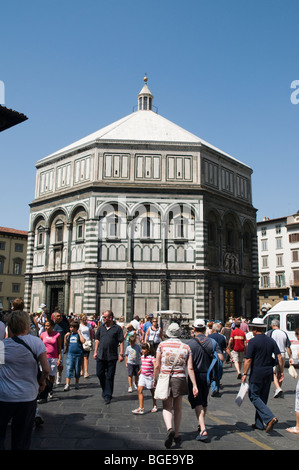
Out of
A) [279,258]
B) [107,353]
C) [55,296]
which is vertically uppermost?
[279,258]

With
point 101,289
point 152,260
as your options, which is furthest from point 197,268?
point 101,289

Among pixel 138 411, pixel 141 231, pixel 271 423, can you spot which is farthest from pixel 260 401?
pixel 141 231

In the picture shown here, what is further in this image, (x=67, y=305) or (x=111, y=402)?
(x=67, y=305)

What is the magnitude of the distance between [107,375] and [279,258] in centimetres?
4882

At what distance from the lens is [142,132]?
32344mm

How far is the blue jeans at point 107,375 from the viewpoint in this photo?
28.4ft

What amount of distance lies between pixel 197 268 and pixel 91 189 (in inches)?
349

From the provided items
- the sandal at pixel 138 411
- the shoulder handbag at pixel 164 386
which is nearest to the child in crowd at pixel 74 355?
the sandal at pixel 138 411

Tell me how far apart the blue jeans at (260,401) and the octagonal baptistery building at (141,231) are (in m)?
21.5

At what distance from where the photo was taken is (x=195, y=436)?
20.4 feet

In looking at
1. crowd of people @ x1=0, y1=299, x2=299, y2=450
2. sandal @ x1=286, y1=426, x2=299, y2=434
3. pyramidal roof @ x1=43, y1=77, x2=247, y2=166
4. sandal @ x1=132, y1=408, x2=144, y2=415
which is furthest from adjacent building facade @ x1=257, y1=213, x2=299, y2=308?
sandal @ x1=286, y1=426, x2=299, y2=434

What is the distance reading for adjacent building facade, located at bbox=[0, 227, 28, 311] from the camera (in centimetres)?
5703

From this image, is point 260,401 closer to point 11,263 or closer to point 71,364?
point 71,364
